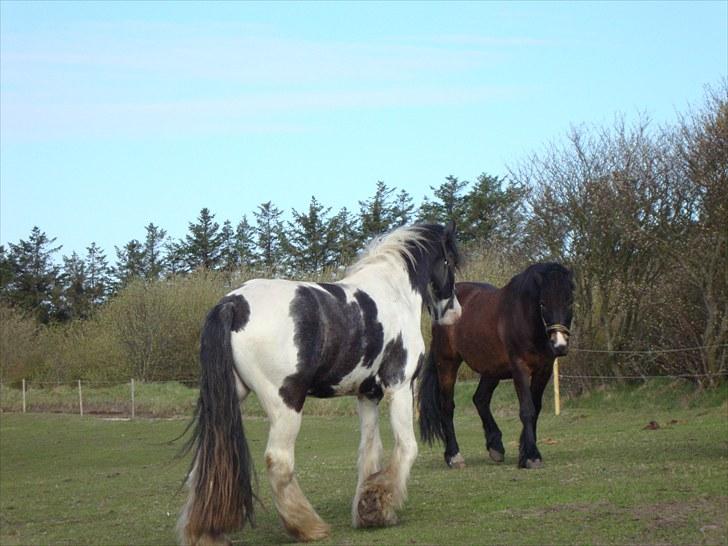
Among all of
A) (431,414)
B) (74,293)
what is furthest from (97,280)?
(431,414)

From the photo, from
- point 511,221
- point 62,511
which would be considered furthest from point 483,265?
point 62,511

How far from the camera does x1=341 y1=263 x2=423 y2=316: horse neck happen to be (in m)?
8.70

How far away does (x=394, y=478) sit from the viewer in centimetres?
839

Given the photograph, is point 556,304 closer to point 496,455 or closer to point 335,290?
point 496,455

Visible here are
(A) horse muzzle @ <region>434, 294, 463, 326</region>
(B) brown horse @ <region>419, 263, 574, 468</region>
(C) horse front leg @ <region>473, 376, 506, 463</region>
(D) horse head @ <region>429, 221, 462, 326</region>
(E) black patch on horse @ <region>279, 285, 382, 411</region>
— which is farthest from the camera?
(C) horse front leg @ <region>473, 376, 506, 463</region>

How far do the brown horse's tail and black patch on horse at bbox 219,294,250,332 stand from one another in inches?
1.0

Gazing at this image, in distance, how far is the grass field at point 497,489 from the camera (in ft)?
25.5

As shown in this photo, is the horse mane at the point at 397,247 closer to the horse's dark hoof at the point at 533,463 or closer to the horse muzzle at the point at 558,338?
the horse muzzle at the point at 558,338

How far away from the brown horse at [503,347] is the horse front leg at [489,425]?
0.04 feet

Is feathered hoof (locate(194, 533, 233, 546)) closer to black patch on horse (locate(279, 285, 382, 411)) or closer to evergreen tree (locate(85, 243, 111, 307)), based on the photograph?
black patch on horse (locate(279, 285, 382, 411))

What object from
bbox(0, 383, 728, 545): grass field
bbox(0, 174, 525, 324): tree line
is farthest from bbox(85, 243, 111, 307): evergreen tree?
bbox(0, 383, 728, 545): grass field

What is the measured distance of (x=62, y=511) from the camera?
11.6 metres

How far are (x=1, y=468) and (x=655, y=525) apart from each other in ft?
57.0

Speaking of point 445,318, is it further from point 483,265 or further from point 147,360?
point 147,360
